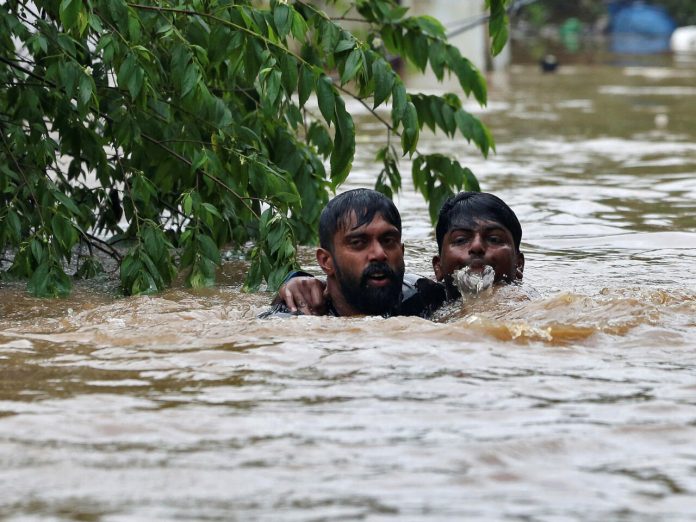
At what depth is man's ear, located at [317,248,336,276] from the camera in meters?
6.21

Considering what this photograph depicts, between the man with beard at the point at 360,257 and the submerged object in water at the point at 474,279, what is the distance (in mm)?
352

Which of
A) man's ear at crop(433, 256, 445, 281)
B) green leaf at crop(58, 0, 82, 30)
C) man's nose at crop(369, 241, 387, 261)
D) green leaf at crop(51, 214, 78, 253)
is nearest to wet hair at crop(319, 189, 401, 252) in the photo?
man's nose at crop(369, 241, 387, 261)

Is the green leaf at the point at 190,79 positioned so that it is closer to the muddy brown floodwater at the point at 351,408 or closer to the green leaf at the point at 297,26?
the green leaf at the point at 297,26

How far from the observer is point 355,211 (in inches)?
241

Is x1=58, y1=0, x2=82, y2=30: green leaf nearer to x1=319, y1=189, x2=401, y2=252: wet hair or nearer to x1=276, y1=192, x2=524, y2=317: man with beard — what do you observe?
x1=319, y1=189, x2=401, y2=252: wet hair

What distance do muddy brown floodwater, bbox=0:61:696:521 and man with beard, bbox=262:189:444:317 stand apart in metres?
0.26

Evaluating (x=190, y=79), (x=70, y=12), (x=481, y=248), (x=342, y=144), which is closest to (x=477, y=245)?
(x=481, y=248)

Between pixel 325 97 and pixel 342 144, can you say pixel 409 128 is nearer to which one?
pixel 342 144

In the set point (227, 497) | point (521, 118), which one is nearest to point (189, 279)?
point (227, 497)

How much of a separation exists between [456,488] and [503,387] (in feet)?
3.56

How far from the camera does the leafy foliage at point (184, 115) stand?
6.31m

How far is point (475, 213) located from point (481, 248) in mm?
181

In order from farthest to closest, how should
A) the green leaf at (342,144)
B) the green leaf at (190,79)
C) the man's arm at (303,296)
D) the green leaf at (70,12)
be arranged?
1. the green leaf at (342,144)
2. the green leaf at (190,79)
3. the man's arm at (303,296)
4. the green leaf at (70,12)

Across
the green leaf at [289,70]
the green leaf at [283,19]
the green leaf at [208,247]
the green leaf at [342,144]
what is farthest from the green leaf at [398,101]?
the green leaf at [208,247]
